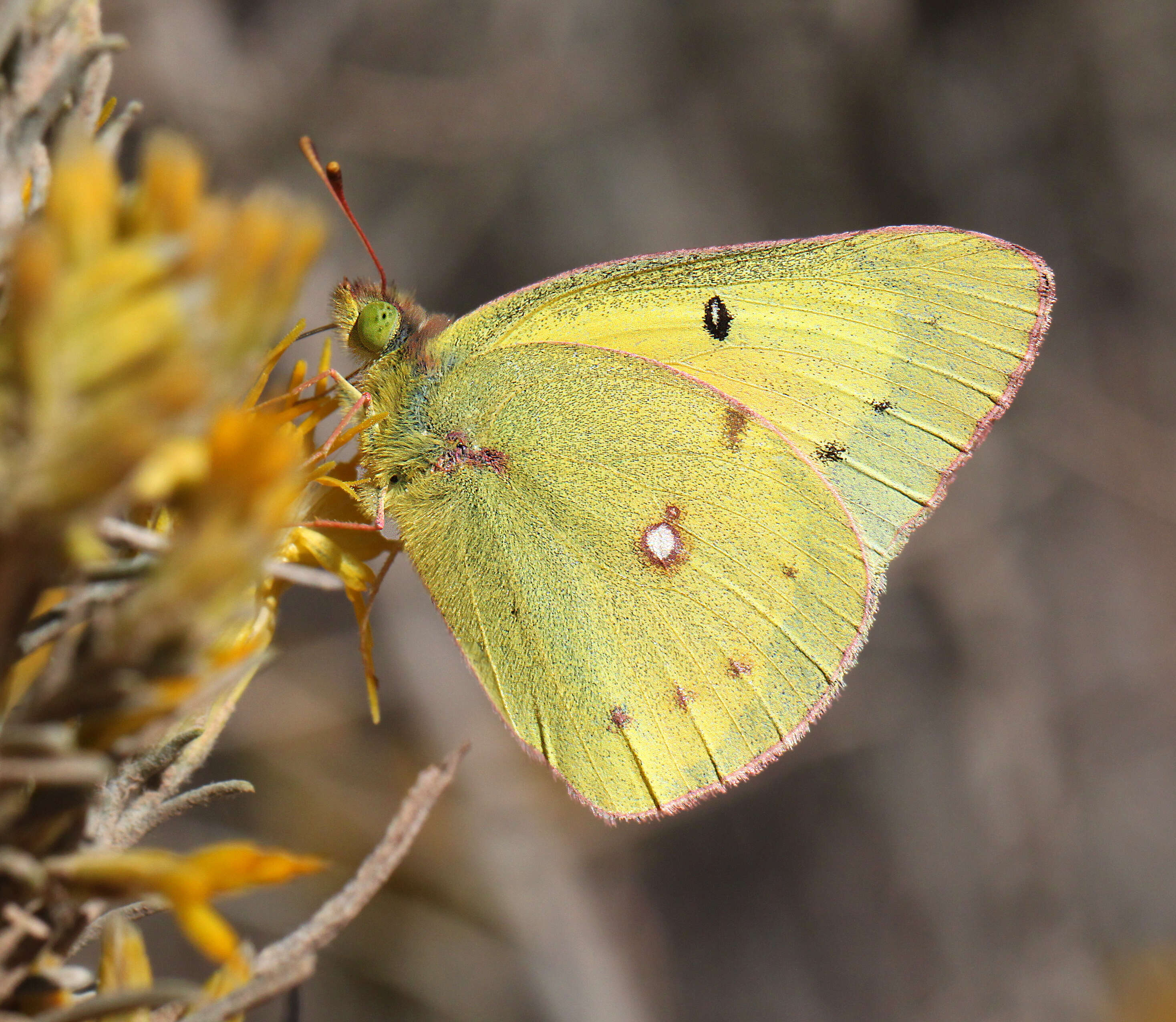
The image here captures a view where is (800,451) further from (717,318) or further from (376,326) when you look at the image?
(376,326)

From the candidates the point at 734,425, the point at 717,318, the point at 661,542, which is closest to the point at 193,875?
the point at 661,542

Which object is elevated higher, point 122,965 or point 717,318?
point 122,965

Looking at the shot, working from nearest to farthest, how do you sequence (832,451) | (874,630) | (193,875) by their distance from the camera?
(193,875), (832,451), (874,630)

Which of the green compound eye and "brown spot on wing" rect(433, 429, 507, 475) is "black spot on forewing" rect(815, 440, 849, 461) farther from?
the green compound eye

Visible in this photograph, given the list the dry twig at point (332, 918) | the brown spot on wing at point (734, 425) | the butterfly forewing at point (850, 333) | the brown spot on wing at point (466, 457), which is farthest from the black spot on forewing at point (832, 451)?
the dry twig at point (332, 918)

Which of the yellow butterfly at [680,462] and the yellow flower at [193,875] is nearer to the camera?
the yellow flower at [193,875]

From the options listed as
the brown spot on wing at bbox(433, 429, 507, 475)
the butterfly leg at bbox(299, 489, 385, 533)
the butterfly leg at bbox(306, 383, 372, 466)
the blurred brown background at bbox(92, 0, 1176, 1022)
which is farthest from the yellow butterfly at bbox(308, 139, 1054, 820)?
the blurred brown background at bbox(92, 0, 1176, 1022)

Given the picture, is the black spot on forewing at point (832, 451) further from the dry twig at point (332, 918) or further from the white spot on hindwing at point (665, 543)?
the dry twig at point (332, 918)

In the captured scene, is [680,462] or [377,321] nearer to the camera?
[377,321]
